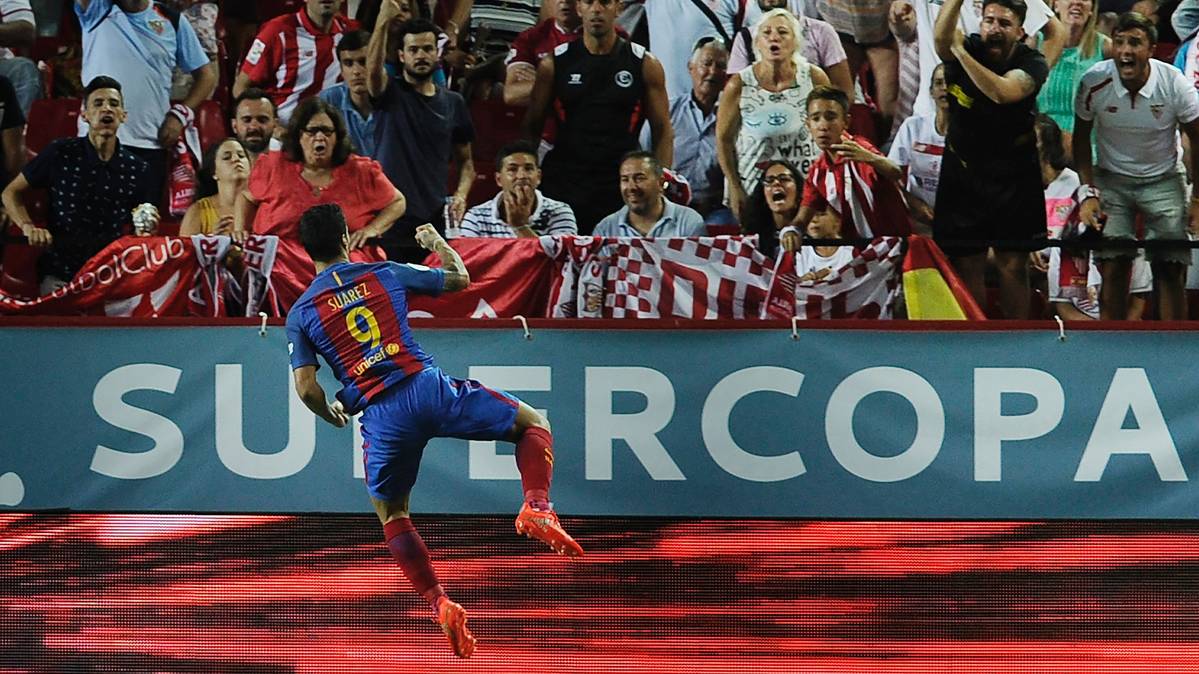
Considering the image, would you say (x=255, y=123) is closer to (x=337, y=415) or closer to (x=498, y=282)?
(x=498, y=282)

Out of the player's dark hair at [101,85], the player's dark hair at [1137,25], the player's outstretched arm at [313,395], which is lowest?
→ the player's outstretched arm at [313,395]

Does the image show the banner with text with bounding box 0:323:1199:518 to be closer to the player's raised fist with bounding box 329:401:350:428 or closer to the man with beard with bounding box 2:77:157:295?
the man with beard with bounding box 2:77:157:295

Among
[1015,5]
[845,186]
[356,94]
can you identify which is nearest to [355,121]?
[356,94]

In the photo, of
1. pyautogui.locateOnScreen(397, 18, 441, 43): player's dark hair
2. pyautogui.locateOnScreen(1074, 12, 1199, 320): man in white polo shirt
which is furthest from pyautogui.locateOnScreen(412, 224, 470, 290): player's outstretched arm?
pyautogui.locateOnScreen(1074, 12, 1199, 320): man in white polo shirt

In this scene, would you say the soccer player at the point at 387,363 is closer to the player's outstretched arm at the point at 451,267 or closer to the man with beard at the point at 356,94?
the player's outstretched arm at the point at 451,267

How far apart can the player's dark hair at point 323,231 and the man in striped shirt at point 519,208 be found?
5.52 ft

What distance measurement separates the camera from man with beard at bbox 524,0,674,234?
9242 millimetres

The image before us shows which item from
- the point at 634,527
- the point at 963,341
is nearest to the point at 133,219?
the point at 634,527

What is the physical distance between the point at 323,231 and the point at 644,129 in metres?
2.82

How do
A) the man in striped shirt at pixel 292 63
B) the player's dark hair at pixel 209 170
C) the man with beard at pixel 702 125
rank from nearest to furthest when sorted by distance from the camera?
the player's dark hair at pixel 209 170 < the man with beard at pixel 702 125 < the man in striped shirt at pixel 292 63

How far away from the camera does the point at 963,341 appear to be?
8.30m

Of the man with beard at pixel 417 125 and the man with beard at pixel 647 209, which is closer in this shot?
the man with beard at pixel 647 209

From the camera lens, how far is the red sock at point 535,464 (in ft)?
22.2

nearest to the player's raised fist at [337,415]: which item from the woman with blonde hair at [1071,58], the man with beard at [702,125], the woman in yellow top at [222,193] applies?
the woman in yellow top at [222,193]
